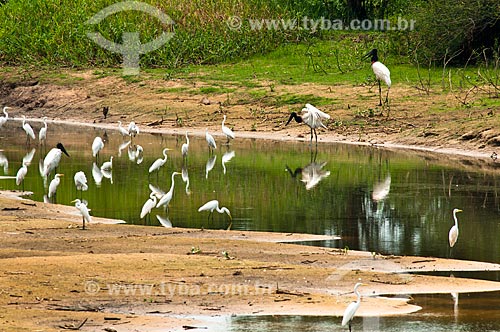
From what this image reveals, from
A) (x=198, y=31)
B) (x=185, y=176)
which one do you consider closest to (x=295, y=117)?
(x=185, y=176)

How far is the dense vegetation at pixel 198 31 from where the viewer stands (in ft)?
86.6

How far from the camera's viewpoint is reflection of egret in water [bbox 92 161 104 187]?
16.6 metres

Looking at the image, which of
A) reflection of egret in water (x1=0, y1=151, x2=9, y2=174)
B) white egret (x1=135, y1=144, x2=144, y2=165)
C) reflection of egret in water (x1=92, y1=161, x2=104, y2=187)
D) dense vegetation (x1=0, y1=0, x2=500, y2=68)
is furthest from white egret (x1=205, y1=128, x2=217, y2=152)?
dense vegetation (x1=0, y1=0, x2=500, y2=68)

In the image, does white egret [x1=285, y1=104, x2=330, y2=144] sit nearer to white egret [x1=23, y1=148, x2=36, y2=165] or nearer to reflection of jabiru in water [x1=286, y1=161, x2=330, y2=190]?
reflection of jabiru in water [x1=286, y1=161, x2=330, y2=190]

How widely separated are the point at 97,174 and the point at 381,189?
4618 millimetres

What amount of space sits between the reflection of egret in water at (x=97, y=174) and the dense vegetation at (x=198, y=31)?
9905mm

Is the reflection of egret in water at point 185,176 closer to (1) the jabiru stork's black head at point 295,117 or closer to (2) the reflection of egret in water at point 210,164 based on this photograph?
(2) the reflection of egret in water at point 210,164

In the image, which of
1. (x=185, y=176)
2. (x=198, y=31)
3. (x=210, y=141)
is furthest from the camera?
(x=198, y=31)

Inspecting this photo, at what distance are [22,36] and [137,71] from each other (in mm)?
5024

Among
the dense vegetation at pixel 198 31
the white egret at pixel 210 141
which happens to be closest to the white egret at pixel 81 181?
the white egret at pixel 210 141

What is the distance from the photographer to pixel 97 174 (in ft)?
57.1

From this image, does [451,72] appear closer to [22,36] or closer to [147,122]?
[147,122]

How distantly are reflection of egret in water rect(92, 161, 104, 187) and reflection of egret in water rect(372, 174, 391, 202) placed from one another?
4.02m

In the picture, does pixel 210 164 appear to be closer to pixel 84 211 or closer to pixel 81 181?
pixel 81 181
